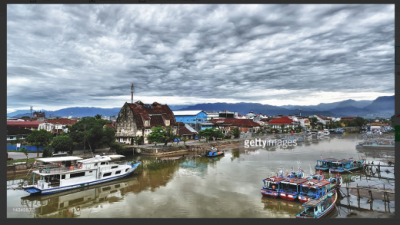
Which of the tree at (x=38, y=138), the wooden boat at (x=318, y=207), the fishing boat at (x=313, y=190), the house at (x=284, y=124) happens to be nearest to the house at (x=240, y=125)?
the house at (x=284, y=124)

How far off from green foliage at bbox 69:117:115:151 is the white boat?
401 inches

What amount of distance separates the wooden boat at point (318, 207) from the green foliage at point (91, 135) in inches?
1109

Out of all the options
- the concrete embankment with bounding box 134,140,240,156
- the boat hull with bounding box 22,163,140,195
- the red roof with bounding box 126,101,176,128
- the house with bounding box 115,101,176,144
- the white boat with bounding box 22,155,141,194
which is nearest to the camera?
the boat hull with bounding box 22,163,140,195

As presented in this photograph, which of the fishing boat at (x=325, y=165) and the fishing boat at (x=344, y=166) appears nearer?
the fishing boat at (x=344, y=166)

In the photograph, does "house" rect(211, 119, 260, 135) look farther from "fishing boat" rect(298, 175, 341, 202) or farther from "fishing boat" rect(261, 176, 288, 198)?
"fishing boat" rect(298, 175, 341, 202)

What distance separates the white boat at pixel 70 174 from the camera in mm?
18688

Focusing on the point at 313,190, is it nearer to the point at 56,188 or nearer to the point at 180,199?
the point at 180,199

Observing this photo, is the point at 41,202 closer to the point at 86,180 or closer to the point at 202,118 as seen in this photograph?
the point at 86,180

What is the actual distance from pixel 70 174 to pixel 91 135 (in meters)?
14.0

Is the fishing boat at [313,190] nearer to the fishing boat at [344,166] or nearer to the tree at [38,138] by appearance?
the fishing boat at [344,166]

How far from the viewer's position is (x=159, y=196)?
704 inches

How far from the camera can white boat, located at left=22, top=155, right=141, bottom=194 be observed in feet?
61.3

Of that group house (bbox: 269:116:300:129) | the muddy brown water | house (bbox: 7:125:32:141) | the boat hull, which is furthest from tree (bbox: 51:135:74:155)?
house (bbox: 269:116:300:129)

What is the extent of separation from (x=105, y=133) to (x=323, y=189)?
94.5 feet
